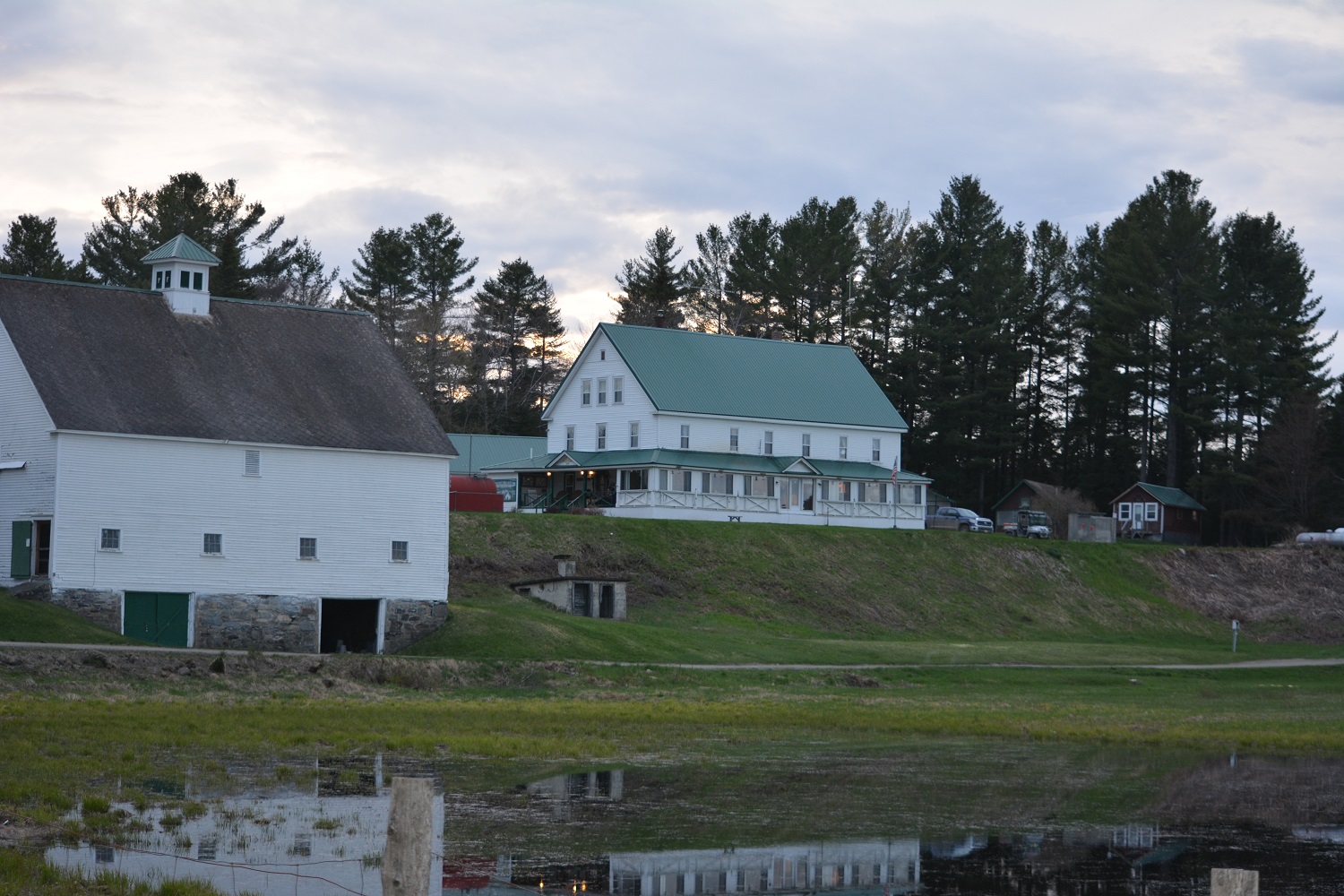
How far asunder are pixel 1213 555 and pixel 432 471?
171 feet

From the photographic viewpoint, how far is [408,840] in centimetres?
1252

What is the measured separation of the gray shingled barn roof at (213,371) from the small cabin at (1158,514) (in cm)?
5875

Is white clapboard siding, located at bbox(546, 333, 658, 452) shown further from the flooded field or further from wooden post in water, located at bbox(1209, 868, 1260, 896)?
wooden post in water, located at bbox(1209, 868, 1260, 896)

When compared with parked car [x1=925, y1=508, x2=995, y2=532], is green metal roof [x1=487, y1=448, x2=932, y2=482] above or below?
above

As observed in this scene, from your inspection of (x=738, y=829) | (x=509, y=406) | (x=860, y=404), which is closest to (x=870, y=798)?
(x=738, y=829)

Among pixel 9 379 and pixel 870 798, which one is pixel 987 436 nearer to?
pixel 9 379

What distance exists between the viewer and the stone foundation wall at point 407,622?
5053 cm

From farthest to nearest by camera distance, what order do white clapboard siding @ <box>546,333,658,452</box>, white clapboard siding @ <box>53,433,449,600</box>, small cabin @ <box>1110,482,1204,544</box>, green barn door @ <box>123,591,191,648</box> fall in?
small cabin @ <box>1110,482,1204,544</box> < white clapboard siding @ <box>546,333,658,452</box> < green barn door @ <box>123,591,191,648</box> < white clapboard siding @ <box>53,433,449,600</box>

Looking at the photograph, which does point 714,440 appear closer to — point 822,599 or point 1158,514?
point 822,599

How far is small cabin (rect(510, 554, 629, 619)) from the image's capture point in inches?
2219

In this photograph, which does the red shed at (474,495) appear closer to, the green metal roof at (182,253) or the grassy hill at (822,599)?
the grassy hill at (822,599)

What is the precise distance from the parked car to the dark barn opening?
158 ft

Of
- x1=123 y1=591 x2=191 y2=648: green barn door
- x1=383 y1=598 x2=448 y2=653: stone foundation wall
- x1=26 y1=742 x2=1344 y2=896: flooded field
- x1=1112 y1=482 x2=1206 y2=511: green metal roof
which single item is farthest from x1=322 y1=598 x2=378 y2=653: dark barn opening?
x1=1112 y1=482 x2=1206 y2=511: green metal roof

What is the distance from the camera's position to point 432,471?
173 ft
